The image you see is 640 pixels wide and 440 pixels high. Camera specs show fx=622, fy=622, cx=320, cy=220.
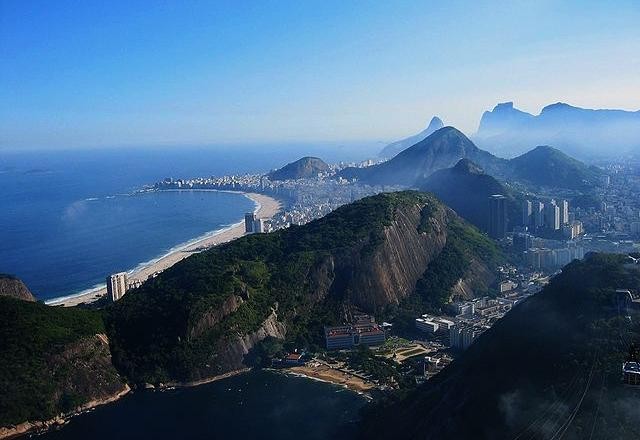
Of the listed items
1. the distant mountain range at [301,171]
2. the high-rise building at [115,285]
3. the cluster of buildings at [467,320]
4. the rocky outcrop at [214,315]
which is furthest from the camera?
the distant mountain range at [301,171]

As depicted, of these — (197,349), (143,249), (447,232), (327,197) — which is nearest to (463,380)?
(197,349)

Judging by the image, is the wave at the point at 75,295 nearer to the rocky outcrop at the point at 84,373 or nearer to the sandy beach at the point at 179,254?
the sandy beach at the point at 179,254

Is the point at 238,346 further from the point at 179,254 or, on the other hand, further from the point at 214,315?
the point at 179,254

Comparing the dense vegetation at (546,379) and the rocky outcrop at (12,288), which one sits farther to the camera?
the rocky outcrop at (12,288)

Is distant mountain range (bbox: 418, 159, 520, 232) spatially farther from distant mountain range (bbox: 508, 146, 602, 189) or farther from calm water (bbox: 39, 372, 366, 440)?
calm water (bbox: 39, 372, 366, 440)

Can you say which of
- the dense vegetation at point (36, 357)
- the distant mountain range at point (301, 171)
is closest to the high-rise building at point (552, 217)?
the dense vegetation at point (36, 357)

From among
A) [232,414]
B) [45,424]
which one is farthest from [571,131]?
[45,424]
